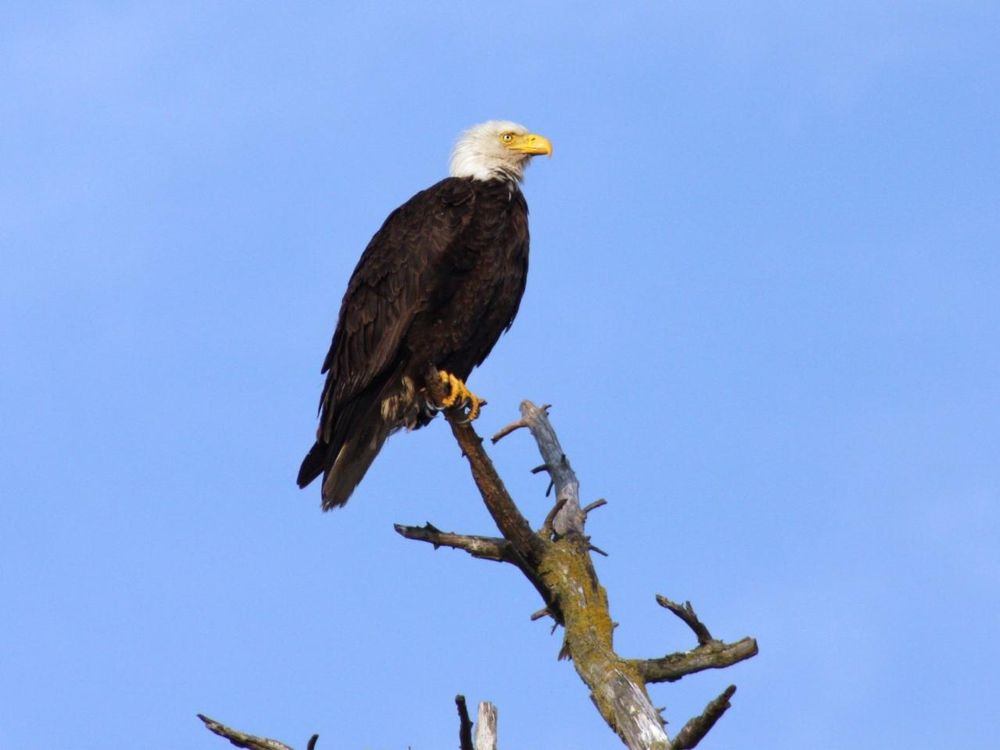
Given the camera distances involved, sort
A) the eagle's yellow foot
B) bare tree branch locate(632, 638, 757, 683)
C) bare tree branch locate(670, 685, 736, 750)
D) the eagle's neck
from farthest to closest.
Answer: the eagle's neck < the eagle's yellow foot < bare tree branch locate(632, 638, 757, 683) < bare tree branch locate(670, 685, 736, 750)

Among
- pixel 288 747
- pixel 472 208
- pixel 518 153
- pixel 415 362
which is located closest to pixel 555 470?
pixel 415 362

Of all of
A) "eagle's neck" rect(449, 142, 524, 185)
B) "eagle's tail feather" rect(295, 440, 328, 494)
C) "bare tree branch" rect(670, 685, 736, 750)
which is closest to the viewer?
"bare tree branch" rect(670, 685, 736, 750)

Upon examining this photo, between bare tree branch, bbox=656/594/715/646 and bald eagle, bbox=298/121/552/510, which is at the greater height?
bald eagle, bbox=298/121/552/510

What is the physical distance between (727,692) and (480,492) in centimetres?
194

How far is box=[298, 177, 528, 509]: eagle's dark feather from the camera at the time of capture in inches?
292

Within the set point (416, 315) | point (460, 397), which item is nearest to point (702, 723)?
point (460, 397)

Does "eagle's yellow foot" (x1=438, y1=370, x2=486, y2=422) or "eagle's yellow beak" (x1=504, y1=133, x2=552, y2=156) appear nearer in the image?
"eagle's yellow foot" (x1=438, y1=370, x2=486, y2=422)

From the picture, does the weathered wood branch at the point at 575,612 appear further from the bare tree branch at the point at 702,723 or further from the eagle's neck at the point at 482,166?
the eagle's neck at the point at 482,166

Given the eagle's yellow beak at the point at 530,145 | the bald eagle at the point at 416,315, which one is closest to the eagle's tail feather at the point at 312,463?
the bald eagle at the point at 416,315

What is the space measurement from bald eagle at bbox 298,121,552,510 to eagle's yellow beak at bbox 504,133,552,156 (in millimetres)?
637

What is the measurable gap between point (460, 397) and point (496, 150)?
1949 millimetres

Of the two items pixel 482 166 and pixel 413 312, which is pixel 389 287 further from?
pixel 482 166

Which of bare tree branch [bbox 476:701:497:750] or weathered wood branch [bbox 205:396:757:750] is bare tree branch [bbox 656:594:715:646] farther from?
bare tree branch [bbox 476:701:497:750]

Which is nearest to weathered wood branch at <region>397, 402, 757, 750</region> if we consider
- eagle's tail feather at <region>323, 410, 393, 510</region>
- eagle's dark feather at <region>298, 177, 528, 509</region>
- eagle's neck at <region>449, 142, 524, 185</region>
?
eagle's dark feather at <region>298, 177, 528, 509</region>
